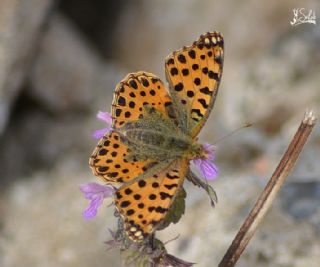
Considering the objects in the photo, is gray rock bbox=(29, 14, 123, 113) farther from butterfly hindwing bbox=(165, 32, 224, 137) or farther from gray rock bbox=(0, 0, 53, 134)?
butterfly hindwing bbox=(165, 32, 224, 137)

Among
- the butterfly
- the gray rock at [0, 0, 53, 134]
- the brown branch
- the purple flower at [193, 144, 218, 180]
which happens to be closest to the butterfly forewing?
the butterfly

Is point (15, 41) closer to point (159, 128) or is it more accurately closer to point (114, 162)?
point (159, 128)

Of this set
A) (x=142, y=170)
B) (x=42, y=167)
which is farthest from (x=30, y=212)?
(x=142, y=170)

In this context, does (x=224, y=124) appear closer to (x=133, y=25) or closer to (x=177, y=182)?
(x=133, y=25)

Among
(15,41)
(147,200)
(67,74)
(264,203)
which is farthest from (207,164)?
(67,74)

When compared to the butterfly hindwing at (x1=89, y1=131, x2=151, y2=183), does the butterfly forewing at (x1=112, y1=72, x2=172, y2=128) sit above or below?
above

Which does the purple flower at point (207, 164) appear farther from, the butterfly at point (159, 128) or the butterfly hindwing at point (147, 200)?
the butterfly hindwing at point (147, 200)
